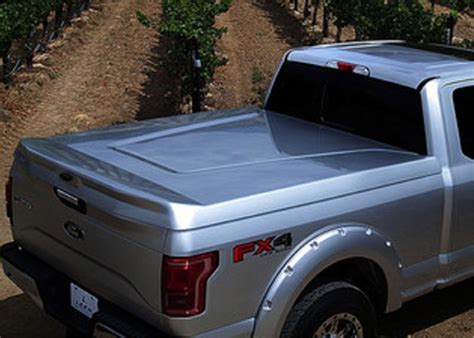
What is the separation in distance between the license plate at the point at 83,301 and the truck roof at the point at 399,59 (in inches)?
92.1

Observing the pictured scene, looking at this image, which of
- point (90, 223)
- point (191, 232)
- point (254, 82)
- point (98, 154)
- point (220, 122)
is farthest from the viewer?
point (254, 82)

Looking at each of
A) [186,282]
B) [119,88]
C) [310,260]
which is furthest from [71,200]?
[119,88]

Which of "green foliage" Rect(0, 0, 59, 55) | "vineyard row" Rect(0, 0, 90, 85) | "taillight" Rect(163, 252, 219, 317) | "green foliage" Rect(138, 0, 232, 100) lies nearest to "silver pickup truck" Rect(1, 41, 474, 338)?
"taillight" Rect(163, 252, 219, 317)

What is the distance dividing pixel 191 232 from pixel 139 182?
1.66 feet

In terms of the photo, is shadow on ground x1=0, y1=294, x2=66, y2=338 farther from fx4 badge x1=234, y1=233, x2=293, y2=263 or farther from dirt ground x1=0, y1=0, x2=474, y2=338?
fx4 badge x1=234, y1=233, x2=293, y2=263

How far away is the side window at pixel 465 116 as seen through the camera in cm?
478

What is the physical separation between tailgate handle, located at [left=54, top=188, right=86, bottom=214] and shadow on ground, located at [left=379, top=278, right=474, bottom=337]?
2.50m

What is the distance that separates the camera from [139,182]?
378cm

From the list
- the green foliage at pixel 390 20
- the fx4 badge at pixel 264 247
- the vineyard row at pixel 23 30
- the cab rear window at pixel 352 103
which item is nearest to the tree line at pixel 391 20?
the green foliage at pixel 390 20

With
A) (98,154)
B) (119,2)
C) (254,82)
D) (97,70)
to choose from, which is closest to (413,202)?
(98,154)

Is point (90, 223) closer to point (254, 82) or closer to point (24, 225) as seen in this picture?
point (24, 225)

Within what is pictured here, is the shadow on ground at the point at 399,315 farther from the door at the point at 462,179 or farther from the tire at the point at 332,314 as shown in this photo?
the tire at the point at 332,314

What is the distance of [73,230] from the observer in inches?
154

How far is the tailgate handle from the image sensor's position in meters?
3.80
